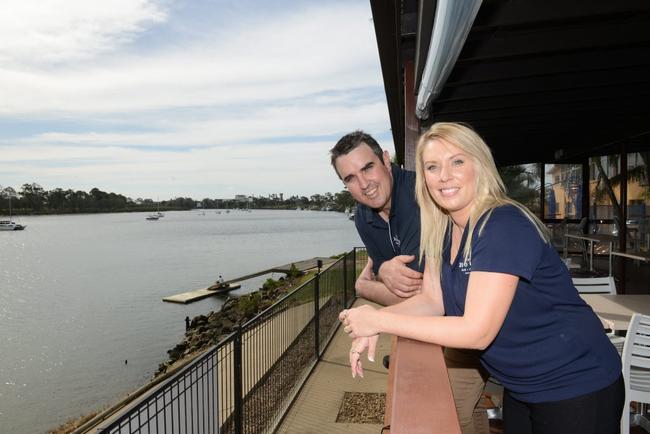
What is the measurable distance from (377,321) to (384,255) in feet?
3.71

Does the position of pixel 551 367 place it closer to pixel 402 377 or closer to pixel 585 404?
pixel 585 404

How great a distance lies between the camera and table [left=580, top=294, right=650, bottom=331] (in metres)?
3.17

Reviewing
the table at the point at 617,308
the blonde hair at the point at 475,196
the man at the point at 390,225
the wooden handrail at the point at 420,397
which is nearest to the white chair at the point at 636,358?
the table at the point at 617,308

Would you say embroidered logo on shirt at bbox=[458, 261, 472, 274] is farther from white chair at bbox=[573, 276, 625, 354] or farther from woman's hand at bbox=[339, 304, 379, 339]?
white chair at bbox=[573, 276, 625, 354]

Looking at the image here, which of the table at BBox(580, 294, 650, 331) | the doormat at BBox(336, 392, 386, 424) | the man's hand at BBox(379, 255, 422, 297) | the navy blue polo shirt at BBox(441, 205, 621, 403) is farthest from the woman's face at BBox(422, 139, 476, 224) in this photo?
the doormat at BBox(336, 392, 386, 424)

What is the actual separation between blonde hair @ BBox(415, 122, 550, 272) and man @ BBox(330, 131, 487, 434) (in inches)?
15.6

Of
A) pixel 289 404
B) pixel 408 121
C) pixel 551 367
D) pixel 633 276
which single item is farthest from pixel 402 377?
pixel 633 276

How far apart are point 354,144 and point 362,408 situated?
12.7ft

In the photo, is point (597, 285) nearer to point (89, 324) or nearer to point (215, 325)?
point (215, 325)

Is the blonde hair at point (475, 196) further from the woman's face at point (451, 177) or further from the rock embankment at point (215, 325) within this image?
the rock embankment at point (215, 325)

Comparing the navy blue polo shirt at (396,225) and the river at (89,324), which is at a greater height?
the navy blue polo shirt at (396,225)

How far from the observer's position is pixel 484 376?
2.09m

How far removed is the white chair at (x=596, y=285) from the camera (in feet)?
14.1

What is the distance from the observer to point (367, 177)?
2.35 m
